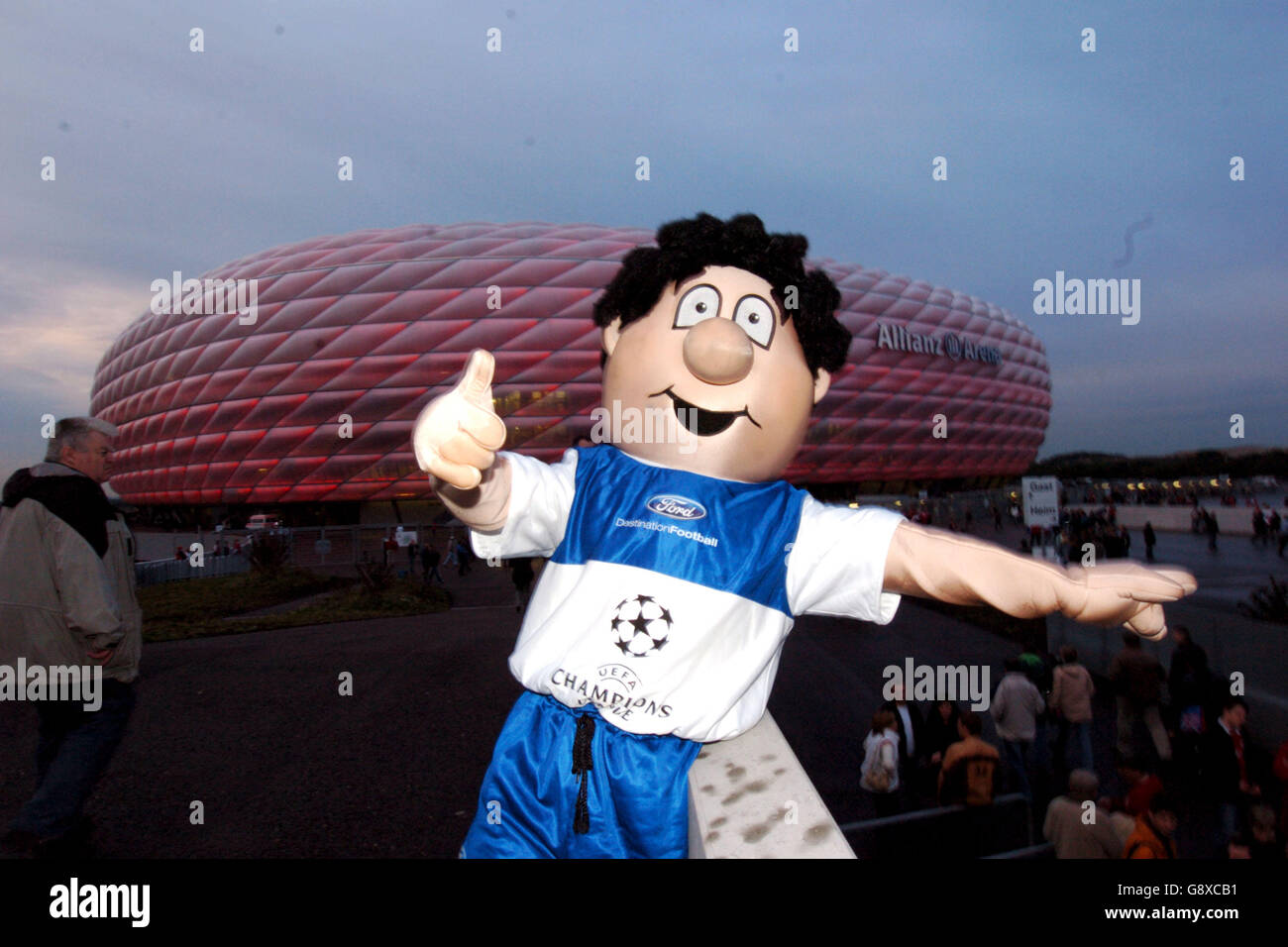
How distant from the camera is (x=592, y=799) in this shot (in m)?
1.69

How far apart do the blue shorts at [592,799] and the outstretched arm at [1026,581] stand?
0.73m

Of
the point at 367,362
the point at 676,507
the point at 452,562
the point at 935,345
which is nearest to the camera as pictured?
the point at 676,507

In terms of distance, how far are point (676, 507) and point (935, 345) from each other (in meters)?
41.4

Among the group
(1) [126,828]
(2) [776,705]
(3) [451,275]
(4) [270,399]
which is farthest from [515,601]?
(4) [270,399]

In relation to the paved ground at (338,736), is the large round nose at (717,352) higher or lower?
higher

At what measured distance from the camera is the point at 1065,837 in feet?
11.6

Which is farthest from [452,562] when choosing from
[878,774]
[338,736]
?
[878,774]

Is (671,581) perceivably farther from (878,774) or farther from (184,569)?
(184,569)

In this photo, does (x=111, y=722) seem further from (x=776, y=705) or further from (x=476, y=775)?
(x=776, y=705)

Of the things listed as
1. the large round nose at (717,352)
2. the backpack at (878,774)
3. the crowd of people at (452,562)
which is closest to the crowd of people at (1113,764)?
the backpack at (878,774)

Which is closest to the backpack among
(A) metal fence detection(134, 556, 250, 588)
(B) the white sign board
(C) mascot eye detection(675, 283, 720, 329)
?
(C) mascot eye detection(675, 283, 720, 329)

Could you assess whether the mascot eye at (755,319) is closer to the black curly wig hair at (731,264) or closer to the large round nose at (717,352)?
the black curly wig hair at (731,264)

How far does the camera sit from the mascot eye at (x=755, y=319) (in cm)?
215
